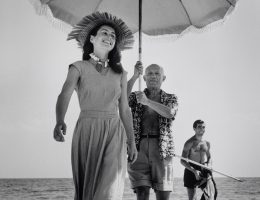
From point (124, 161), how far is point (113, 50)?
837 mm

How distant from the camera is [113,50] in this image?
3414 mm

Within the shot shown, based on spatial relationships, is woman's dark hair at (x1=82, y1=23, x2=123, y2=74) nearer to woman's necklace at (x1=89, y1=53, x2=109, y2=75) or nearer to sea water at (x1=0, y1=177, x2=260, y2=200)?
woman's necklace at (x1=89, y1=53, x2=109, y2=75)

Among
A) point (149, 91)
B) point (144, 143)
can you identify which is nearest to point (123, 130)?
point (144, 143)

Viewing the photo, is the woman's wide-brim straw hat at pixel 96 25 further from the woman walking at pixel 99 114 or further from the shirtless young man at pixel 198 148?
the shirtless young man at pixel 198 148

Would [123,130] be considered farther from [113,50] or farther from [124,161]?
[113,50]

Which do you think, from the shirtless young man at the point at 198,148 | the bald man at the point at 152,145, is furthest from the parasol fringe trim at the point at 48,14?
the shirtless young man at the point at 198,148

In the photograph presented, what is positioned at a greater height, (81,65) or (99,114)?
(81,65)

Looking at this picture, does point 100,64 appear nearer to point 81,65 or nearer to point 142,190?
point 81,65

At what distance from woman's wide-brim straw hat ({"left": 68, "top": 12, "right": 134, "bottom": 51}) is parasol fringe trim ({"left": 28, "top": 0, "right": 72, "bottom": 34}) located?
0.97 metres

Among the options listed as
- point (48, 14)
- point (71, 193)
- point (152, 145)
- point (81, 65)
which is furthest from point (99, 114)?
point (71, 193)

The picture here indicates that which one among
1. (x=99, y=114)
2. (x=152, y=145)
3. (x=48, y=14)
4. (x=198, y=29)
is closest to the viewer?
(x=99, y=114)

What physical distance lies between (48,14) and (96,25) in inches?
44.7

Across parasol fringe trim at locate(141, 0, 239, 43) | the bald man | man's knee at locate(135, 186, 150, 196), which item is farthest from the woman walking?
parasol fringe trim at locate(141, 0, 239, 43)

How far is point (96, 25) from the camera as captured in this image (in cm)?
339
